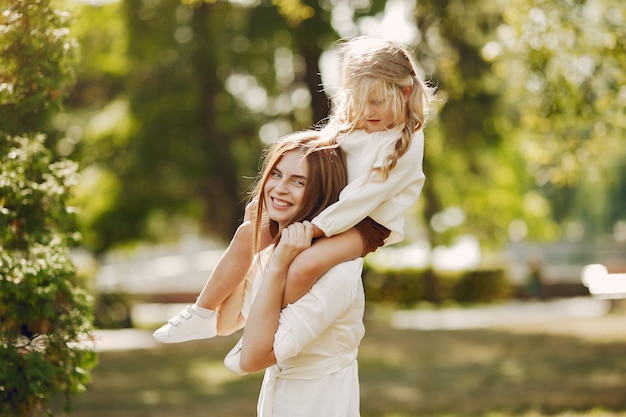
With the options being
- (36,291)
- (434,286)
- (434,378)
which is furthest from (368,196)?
(434,286)

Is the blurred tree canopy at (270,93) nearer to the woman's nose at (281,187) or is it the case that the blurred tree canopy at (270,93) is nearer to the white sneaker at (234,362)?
the woman's nose at (281,187)

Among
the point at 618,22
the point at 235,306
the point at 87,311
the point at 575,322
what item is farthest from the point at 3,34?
the point at 575,322

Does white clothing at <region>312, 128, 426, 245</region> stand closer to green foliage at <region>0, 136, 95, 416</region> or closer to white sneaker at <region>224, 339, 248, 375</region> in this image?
white sneaker at <region>224, 339, 248, 375</region>

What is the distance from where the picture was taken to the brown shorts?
3.18m

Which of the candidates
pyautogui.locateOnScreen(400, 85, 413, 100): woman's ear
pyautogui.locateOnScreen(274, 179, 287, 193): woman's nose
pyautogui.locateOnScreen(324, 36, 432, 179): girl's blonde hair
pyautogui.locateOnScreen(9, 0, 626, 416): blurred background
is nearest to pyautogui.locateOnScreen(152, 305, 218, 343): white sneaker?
pyautogui.locateOnScreen(274, 179, 287, 193): woman's nose

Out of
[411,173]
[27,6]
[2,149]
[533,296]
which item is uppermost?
[27,6]

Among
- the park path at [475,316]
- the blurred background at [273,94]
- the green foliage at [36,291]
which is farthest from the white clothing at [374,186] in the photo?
the park path at [475,316]

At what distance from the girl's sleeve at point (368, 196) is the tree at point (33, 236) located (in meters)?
1.82

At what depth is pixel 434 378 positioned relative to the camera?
11430 mm

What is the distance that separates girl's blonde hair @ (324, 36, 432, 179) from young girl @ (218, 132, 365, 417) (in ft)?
0.56

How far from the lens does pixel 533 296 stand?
99.6 ft

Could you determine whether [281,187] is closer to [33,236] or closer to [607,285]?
[33,236]

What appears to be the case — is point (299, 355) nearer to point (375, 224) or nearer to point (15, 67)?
point (375, 224)

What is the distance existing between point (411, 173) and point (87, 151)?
19.0 metres
